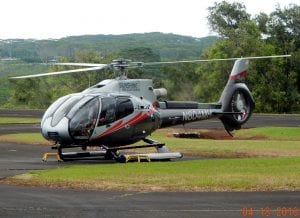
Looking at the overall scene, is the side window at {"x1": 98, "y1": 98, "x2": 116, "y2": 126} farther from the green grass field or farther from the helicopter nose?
the green grass field

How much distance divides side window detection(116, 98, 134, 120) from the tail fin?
20.4 ft

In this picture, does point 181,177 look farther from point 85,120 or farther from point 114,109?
point 114,109

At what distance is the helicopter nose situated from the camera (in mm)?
21188

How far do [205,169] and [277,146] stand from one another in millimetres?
11216

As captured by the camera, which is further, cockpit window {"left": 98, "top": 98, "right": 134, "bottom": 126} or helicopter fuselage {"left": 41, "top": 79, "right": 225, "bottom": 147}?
cockpit window {"left": 98, "top": 98, "right": 134, "bottom": 126}

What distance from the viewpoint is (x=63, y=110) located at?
21.5 metres

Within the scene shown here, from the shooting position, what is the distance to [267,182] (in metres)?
15.2

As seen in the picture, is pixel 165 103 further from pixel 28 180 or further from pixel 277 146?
pixel 28 180

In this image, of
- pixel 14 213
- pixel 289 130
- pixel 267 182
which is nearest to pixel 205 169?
pixel 267 182
